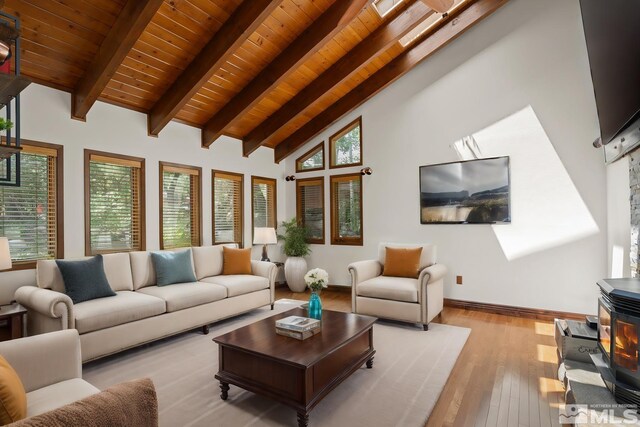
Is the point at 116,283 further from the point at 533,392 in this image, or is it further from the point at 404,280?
the point at 533,392

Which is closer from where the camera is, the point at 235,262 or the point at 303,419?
the point at 303,419

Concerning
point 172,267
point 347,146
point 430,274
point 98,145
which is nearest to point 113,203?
point 98,145

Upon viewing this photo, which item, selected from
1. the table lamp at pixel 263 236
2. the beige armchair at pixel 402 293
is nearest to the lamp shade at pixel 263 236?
the table lamp at pixel 263 236

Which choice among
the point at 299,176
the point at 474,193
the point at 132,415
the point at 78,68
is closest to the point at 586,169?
the point at 474,193

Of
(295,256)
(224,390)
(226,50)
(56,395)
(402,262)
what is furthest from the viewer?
(295,256)

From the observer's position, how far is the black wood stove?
1.93m

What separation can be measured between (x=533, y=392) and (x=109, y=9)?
476 centimetres

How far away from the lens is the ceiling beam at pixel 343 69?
13.6 feet

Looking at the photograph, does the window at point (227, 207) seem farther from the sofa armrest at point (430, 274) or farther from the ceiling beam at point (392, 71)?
the sofa armrest at point (430, 274)

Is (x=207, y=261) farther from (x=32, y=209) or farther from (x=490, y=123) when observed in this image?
(x=490, y=123)

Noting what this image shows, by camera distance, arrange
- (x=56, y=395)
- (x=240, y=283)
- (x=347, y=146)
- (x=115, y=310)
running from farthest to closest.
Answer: (x=347, y=146) < (x=240, y=283) < (x=115, y=310) < (x=56, y=395)

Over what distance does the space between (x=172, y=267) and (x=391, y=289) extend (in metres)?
2.64

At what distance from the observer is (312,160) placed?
6516 mm

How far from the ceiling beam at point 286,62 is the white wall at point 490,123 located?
1961 mm
